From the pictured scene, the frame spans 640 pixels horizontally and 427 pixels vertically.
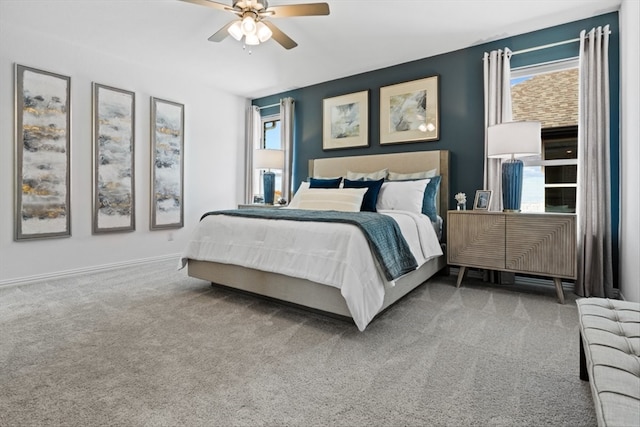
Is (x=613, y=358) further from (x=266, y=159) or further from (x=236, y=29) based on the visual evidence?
(x=266, y=159)

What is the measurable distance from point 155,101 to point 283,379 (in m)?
4.34

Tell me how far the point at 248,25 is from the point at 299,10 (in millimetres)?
445

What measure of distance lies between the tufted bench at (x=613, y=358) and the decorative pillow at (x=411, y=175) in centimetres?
248

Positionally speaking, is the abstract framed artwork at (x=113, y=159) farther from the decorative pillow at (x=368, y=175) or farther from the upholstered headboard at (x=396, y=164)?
the decorative pillow at (x=368, y=175)

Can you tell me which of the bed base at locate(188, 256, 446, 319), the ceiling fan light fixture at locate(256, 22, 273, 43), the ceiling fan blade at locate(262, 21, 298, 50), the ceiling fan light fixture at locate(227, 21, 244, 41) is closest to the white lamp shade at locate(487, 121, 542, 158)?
the bed base at locate(188, 256, 446, 319)

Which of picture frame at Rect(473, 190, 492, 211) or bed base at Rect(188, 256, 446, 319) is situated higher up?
picture frame at Rect(473, 190, 492, 211)

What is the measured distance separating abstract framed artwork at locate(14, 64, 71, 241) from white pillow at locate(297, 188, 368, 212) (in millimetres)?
2736

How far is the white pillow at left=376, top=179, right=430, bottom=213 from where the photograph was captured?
3494mm

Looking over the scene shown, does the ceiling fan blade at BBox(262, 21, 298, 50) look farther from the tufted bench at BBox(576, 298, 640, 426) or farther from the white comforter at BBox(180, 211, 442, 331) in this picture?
the tufted bench at BBox(576, 298, 640, 426)

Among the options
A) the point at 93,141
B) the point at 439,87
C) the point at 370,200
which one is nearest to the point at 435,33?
the point at 439,87

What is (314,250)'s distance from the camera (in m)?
2.31

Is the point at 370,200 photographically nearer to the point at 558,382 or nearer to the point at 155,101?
the point at 558,382

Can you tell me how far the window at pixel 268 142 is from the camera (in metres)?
5.77

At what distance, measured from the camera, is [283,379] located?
1596 mm
